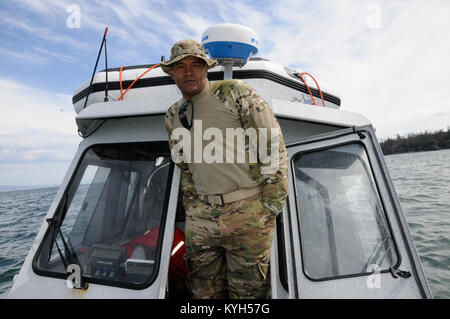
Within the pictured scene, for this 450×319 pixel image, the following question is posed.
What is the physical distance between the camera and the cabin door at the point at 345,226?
1.70 m

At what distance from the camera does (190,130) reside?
1.70 metres

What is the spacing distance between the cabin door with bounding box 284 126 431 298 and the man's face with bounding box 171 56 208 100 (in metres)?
0.82

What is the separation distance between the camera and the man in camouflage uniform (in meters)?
1.58

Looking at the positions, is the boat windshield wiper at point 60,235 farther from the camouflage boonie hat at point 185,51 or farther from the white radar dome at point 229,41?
the white radar dome at point 229,41

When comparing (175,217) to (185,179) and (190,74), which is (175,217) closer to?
(185,179)

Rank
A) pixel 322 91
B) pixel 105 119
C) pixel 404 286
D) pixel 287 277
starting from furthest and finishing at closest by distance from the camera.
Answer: pixel 322 91, pixel 105 119, pixel 287 277, pixel 404 286

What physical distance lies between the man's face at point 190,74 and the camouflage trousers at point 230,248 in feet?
2.16

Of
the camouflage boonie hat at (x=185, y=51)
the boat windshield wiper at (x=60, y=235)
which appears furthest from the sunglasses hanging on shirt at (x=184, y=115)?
the boat windshield wiper at (x=60, y=235)

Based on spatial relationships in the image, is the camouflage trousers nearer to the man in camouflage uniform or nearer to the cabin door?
the man in camouflage uniform

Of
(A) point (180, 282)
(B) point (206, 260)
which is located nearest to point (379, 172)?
(B) point (206, 260)

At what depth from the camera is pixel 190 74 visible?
1617 mm

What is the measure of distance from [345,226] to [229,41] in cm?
149

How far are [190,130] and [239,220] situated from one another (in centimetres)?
59
